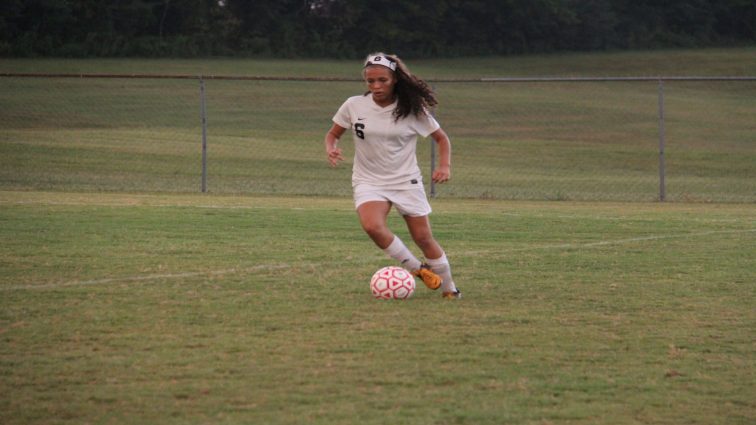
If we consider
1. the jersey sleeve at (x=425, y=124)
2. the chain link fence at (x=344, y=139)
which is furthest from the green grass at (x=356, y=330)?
the chain link fence at (x=344, y=139)

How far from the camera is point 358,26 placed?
200ft

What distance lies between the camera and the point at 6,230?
12414mm

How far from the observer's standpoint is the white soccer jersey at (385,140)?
8.52 m

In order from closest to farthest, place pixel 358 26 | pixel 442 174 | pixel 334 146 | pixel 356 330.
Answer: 1. pixel 356 330
2. pixel 442 174
3. pixel 334 146
4. pixel 358 26

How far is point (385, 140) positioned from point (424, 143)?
1160 inches

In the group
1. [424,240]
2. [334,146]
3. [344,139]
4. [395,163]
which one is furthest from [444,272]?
[344,139]

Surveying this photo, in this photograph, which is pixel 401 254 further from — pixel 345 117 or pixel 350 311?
pixel 345 117

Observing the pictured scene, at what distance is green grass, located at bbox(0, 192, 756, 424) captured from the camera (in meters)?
5.29

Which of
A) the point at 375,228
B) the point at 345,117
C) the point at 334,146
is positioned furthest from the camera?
the point at 334,146

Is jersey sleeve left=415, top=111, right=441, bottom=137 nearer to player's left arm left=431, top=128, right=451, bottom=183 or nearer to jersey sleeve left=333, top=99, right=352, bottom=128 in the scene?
player's left arm left=431, top=128, right=451, bottom=183

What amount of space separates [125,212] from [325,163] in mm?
17544

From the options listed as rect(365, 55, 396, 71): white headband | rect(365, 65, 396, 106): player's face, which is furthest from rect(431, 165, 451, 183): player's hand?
rect(365, 55, 396, 71): white headband

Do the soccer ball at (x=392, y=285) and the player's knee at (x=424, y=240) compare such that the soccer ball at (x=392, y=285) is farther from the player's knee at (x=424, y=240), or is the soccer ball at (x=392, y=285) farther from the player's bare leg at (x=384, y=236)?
the player's knee at (x=424, y=240)

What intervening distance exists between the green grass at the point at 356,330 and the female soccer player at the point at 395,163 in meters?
0.31
